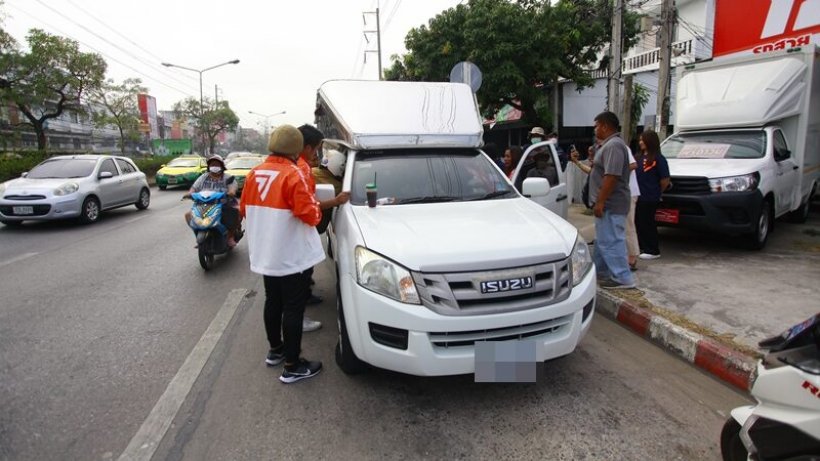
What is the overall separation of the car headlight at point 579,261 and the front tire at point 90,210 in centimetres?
1063

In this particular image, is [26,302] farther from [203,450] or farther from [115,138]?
[115,138]

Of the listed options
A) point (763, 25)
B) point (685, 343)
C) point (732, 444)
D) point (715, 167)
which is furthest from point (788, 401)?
point (763, 25)

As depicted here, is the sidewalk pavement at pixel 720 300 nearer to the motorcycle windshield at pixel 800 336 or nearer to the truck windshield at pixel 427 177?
the motorcycle windshield at pixel 800 336

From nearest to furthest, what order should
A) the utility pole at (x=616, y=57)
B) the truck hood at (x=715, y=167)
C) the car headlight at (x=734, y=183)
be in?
the car headlight at (x=734, y=183)
the truck hood at (x=715, y=167)
the utility pole at (x=616, y=57)

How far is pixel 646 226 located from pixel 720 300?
172 centimetres

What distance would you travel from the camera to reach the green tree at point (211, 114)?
55028 millimetres

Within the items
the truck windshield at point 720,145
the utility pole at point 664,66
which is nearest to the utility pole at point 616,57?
the utility pole at point 664,66

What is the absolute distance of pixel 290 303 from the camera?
334 centimetres

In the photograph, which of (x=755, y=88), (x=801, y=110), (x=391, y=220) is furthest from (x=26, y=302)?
(x=801, y=110)

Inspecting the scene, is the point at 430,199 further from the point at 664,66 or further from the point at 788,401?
the point at 664,66

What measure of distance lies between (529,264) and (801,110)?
7.35 metres

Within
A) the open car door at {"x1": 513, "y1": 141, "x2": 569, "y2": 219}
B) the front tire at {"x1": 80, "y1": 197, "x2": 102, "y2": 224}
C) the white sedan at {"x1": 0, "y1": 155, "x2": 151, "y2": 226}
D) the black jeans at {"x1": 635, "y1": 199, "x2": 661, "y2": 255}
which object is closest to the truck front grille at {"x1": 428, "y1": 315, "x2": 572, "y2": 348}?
the open car door at {"x1": 513, "y1": 141, "x2": 569, "y2": 219}

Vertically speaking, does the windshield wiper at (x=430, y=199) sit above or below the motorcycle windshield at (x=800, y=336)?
above

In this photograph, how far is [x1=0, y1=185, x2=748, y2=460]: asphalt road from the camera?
2.65 metres
